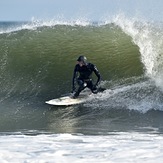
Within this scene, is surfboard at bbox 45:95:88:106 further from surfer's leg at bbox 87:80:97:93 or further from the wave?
the wave

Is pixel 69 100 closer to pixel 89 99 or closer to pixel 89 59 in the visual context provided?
pixel 89 99

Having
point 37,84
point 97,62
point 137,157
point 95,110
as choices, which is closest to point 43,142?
point 137,157

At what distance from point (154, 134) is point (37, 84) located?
5693 mm


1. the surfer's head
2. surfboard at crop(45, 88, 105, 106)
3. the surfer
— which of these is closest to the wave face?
surfboard at crop(45, 88, 105, 106)

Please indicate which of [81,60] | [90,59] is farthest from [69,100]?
[90,59]

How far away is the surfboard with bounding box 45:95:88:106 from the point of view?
9430mm

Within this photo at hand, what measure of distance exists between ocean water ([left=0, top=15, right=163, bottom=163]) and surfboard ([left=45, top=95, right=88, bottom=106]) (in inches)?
8.0

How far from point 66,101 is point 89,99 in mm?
612

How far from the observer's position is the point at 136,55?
13.9m

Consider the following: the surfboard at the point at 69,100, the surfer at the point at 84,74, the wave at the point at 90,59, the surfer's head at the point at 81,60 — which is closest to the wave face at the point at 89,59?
the wave at the point at 90,59

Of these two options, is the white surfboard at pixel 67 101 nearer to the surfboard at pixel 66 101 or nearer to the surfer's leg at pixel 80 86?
the surfboard at pixel 66 101

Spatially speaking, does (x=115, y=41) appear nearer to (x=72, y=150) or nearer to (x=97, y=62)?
(x=97, y=62)

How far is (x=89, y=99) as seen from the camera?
9766mm

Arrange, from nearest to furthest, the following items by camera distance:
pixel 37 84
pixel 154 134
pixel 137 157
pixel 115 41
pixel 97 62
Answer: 1. pixel 137 157
2. pixel 154 134
3. pixel 37 84
4. pixel 97 62
5. pixel 115 41
